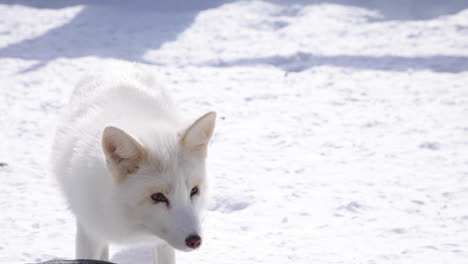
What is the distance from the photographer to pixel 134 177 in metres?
2.60

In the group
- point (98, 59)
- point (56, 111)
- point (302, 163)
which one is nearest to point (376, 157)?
point (302, 163)

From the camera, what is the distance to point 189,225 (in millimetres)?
2465

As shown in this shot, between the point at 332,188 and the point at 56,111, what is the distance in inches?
145

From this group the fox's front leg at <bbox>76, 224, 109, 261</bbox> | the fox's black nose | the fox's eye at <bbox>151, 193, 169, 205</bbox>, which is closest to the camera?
the fox's black nose

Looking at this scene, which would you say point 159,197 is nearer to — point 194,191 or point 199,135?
point 194,191

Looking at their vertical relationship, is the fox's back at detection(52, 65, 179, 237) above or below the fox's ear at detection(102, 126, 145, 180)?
below

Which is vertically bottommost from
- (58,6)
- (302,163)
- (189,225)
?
(58,6)

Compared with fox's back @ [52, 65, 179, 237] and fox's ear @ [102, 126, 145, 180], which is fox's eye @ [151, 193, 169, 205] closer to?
fox's ear @ [102, 126, 145, 180]

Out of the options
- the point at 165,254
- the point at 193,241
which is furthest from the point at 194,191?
the point at 165,254

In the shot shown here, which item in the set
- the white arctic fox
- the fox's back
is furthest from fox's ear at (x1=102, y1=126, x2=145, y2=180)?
the fox's back

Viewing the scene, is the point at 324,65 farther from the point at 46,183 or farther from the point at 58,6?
the point at 58,6

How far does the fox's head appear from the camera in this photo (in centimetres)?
248

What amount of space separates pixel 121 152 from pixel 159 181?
232mm

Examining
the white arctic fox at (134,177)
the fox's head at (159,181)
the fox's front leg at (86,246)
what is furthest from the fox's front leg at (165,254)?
the fox's head at (159,181)
